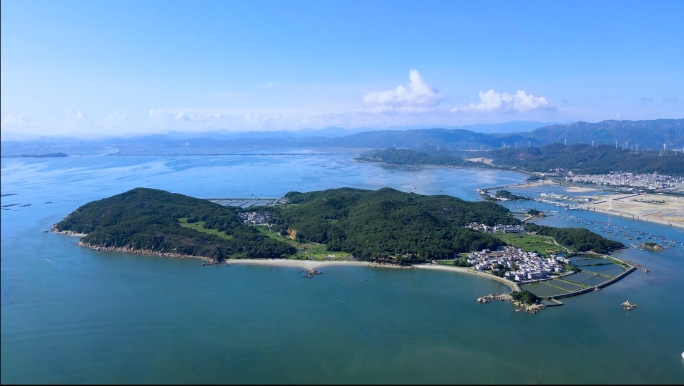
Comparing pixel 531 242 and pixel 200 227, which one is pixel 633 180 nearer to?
pixel 531 242

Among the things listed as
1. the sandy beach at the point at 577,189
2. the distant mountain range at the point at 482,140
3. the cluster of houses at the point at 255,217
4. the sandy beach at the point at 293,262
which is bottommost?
the sandy beach at the point at 577,189

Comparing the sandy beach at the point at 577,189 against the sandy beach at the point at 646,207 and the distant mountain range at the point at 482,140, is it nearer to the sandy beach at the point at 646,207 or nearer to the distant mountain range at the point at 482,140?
the sandy beach at the point at 646,207

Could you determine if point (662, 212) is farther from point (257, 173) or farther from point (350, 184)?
point (257, 173)

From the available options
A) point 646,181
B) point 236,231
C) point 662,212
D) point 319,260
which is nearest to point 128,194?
point 236,231

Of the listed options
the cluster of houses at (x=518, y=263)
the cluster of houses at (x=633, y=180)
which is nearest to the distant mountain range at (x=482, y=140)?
the cluster of houses at (x=633, y=180)

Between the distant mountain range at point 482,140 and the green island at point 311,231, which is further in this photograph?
the distant mountain range at point 482,140

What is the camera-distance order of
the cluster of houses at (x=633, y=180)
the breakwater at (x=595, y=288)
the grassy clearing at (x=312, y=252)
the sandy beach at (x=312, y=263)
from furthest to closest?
1. the cluster of houses at (x=633, y=180)
2. the grassy clearing at (x=312, y=252)
3. the sandy beach at (x=312, y=263)
4. the breakwater at (x=595, y=288)

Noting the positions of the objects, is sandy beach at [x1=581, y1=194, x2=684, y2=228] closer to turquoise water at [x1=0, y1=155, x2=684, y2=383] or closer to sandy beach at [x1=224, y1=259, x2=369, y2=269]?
turquoise water at [x1=0, y1=155, x2=684, y2=383]
